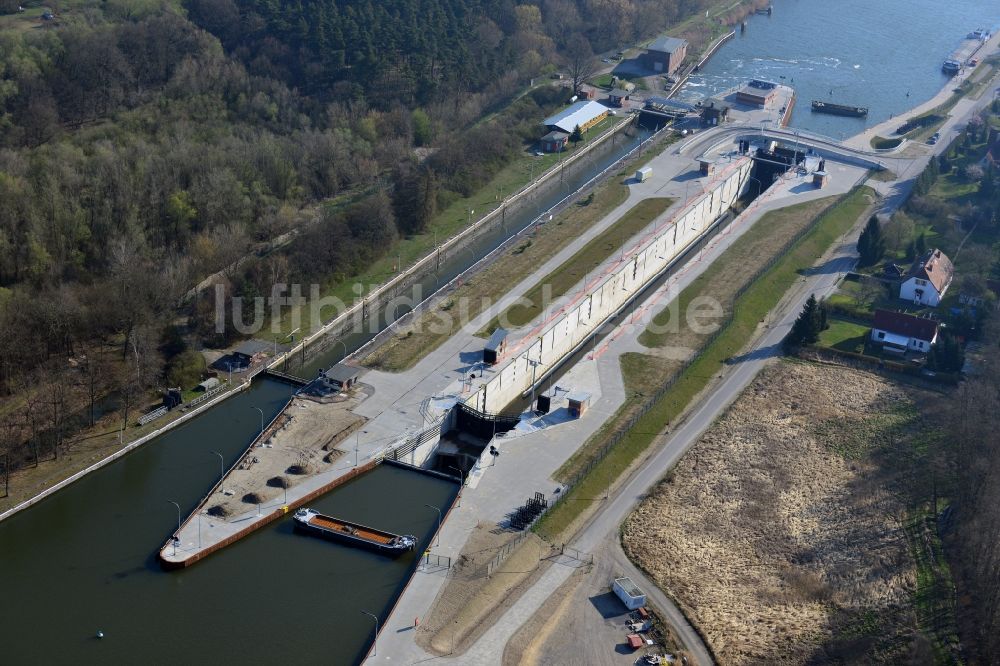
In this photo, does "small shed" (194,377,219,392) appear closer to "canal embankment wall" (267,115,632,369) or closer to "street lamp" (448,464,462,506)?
"canal embankment wall" (267,115,632,369)

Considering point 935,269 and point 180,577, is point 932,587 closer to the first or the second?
point 180,577

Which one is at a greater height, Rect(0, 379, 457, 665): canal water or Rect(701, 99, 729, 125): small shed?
Rect(701, 99, 729, 125): small shed

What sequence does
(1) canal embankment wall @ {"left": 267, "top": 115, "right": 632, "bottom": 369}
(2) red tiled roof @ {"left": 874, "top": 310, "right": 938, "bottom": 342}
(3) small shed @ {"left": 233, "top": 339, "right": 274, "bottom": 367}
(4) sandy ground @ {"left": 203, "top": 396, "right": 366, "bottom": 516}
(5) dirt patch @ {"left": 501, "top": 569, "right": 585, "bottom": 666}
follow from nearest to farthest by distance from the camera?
(5) dirt patch @ {"left": 501, "top": 569, "right": 585, "bottom": 666}
(4) sandy ground @ {"left": 203, "top": 396, "right": 366, "bottom": 516}
(3) small shed @ {"left": 233, "top": 339, "right": 274, "bottom": 367}
(1) canal embankment wall @ {"left": 267, "top": 115, "right": 632, "bottom": 369}
(2) red tiled roof @ {"left": 874, "top": 310, "right": 938, "bottom": 342}

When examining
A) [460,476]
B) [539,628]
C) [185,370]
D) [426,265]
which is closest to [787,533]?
[539,628]

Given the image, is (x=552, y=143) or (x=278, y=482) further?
(x=552, y=143)

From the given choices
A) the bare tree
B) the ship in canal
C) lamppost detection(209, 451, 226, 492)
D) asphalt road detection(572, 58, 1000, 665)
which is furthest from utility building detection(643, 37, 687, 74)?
lamppost detection(209, 451, 226, 492)
